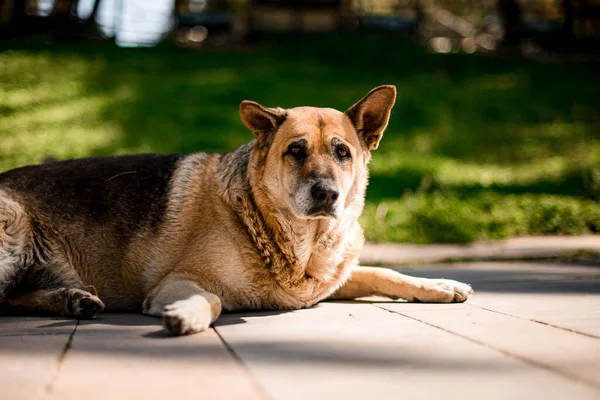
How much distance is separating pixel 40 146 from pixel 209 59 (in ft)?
26.6

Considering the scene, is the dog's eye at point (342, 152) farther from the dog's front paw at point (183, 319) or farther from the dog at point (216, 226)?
the dog's front paw at point (183, 319)

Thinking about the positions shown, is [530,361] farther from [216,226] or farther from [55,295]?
[55,295]

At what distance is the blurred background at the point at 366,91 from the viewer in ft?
31.1

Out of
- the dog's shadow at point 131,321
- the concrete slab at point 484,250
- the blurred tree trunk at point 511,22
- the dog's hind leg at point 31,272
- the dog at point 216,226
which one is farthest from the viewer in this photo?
the blurred tree trunk at point 511,22

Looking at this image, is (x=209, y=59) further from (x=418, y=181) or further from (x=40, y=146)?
(x=418, y=181)

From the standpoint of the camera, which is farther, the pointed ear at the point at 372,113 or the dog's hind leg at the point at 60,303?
the pointed ear at the point at 372,113

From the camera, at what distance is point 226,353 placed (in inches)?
122

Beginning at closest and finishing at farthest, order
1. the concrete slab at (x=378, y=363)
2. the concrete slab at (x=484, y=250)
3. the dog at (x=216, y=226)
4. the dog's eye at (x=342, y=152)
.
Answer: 1. the concrete slab at (x=378, y=363)
2. the dog at (x=216, y=226)
3. the dog's eye at (x=342, y=152)
4. the concrete slab at (x=484, y=250)

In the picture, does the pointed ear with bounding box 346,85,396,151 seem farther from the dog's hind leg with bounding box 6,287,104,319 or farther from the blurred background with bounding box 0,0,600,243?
the blurred background with bounding box 0,0,600,243

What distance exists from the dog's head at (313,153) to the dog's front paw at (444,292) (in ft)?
2.76

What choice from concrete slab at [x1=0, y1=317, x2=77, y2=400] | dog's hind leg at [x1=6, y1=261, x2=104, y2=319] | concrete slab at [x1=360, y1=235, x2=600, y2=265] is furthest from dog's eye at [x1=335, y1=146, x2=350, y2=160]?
concrete slab at [x1=360, y1=235, x2=600, y2=265]

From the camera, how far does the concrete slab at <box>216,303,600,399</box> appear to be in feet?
8.14

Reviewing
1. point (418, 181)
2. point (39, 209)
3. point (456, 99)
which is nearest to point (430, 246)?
point (418, 181)

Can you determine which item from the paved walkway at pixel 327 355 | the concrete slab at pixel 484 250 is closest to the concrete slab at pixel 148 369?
the paved walkway at pixel 327 355
